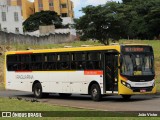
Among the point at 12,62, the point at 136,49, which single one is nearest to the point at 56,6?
the point at 12,62

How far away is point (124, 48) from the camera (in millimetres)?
22734

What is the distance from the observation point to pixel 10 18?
3585 inches

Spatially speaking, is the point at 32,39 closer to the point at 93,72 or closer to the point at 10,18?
the point at 10,18

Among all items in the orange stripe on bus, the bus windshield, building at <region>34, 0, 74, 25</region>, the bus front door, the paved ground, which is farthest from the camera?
building at <region>34, 0, 74, 25</region>

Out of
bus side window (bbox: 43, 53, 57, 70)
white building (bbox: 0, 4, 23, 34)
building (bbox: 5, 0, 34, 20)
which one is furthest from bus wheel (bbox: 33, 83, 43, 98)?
building (bbox: 5, 0, 34, 20)

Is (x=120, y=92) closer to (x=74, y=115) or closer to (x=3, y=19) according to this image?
(x=74, y=115)

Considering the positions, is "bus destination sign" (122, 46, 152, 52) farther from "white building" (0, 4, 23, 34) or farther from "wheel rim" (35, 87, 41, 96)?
"white building" (0, 4, 23, 34)

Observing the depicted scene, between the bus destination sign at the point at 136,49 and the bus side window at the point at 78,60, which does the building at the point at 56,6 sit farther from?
the bus destination sign at the point at 136,49

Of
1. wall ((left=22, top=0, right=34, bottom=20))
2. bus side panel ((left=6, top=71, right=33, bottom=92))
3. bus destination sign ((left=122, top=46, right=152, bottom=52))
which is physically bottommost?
bus side panel ((left=6, top=71, right=33, bottom=92))

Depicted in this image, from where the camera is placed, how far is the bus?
22.6 meters

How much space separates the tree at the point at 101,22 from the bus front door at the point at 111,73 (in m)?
21.7

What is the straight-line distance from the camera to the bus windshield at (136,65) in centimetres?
2256

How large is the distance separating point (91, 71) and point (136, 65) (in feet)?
8.10

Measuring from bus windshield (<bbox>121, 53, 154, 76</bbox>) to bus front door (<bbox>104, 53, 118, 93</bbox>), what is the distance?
466mm
